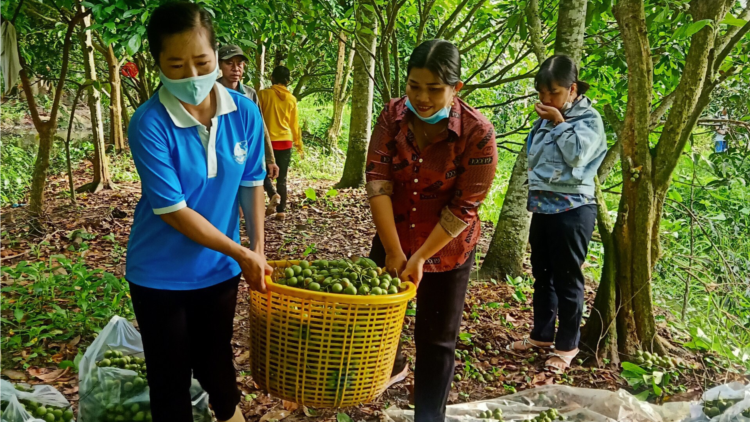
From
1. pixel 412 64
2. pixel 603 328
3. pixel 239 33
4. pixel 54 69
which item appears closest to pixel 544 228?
pixel 603 328

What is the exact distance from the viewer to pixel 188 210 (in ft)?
5.49

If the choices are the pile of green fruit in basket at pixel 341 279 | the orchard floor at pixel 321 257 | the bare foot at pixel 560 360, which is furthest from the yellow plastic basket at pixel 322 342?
the bare foot at pixel 560 360

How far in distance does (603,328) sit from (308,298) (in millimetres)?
2274

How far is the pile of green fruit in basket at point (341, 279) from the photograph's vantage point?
185 cm

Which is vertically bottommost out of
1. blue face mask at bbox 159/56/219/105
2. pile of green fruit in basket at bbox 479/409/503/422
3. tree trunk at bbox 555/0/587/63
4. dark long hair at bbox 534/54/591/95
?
pile of green fruit in basket at bbox 479/409/503/422

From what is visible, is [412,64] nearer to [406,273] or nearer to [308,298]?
[406,273]

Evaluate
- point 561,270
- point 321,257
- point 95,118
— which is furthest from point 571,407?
point 95,118

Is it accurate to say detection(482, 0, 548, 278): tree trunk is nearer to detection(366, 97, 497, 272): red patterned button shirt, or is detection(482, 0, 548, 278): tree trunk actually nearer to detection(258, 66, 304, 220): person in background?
detection(366, 97, 497, 272): red patterned button shirt

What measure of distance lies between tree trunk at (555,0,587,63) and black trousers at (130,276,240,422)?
2.81 metres

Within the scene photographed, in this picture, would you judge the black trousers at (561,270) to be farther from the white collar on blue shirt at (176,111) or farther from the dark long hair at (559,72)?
the white collar on blue shirt at (176,111)

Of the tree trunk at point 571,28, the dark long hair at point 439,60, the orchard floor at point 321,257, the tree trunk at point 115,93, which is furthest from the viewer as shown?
the tree trunk at point 115,93

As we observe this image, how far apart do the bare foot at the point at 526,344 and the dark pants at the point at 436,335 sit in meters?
1.24

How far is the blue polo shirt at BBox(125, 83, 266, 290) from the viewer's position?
163cm

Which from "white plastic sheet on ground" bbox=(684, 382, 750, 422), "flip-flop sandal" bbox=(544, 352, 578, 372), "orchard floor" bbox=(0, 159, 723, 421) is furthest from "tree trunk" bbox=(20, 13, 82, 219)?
"white plastic sheet on ground" bbox=(684, 382, 750, 422)
